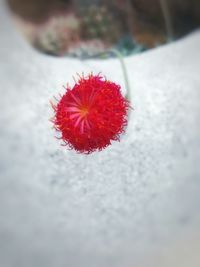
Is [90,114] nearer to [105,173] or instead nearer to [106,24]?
[105,173]

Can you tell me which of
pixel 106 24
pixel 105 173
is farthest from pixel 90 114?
pixel 106 24

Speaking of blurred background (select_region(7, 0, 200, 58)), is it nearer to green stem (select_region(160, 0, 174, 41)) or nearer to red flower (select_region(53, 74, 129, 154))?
green stem (select_region(160, 0, 174, 41))

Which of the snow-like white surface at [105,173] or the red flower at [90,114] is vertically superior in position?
the snow-like white surface at [105,173]

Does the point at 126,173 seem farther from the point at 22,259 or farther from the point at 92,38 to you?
the point at 92,38

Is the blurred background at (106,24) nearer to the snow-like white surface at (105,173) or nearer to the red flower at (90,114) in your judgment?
the snow-like white surface at (105,173)

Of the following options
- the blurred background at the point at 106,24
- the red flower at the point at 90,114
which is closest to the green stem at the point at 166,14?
the blurred background at the point at 106,24

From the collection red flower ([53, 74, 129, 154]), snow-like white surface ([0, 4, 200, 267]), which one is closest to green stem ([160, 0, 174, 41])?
snow-like white surface ([0, 4, 200, 267])
